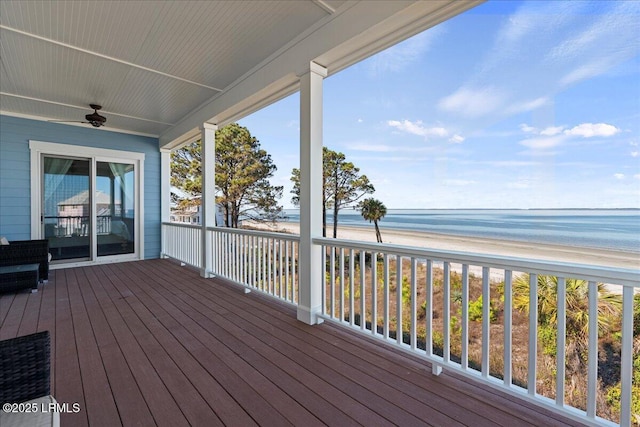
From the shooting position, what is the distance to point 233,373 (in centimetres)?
191

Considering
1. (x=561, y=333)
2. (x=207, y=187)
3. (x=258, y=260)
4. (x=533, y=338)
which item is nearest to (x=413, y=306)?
(x=533, y=338)

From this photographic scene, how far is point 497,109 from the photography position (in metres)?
6.30

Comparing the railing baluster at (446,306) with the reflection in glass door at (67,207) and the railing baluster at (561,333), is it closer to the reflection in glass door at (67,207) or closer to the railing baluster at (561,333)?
the railing baluster at (561,333)

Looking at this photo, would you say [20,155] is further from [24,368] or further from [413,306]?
[413,306]

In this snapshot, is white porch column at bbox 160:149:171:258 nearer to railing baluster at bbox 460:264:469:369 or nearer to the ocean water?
the ocean water

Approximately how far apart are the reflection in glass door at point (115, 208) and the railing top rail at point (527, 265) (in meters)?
5.74

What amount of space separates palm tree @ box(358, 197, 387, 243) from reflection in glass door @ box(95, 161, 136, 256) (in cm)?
520

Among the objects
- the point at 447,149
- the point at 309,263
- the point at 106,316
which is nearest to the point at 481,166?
the point at 447,149

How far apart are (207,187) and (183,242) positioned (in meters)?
1.53

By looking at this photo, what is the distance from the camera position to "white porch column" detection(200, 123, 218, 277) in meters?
4.53

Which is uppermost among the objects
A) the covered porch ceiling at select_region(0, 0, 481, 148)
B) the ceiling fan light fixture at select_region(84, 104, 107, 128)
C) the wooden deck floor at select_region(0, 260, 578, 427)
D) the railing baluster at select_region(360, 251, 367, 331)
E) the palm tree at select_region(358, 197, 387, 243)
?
the covered porch ceiling at select_region(0, 0, 481, 148)

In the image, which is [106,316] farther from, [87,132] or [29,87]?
[87,132]

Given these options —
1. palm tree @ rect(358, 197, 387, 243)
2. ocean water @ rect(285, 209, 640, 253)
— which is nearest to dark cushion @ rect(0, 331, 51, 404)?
ocean water @ rect(285, 209, 640, 253)

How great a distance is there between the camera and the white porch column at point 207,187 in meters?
4.53
